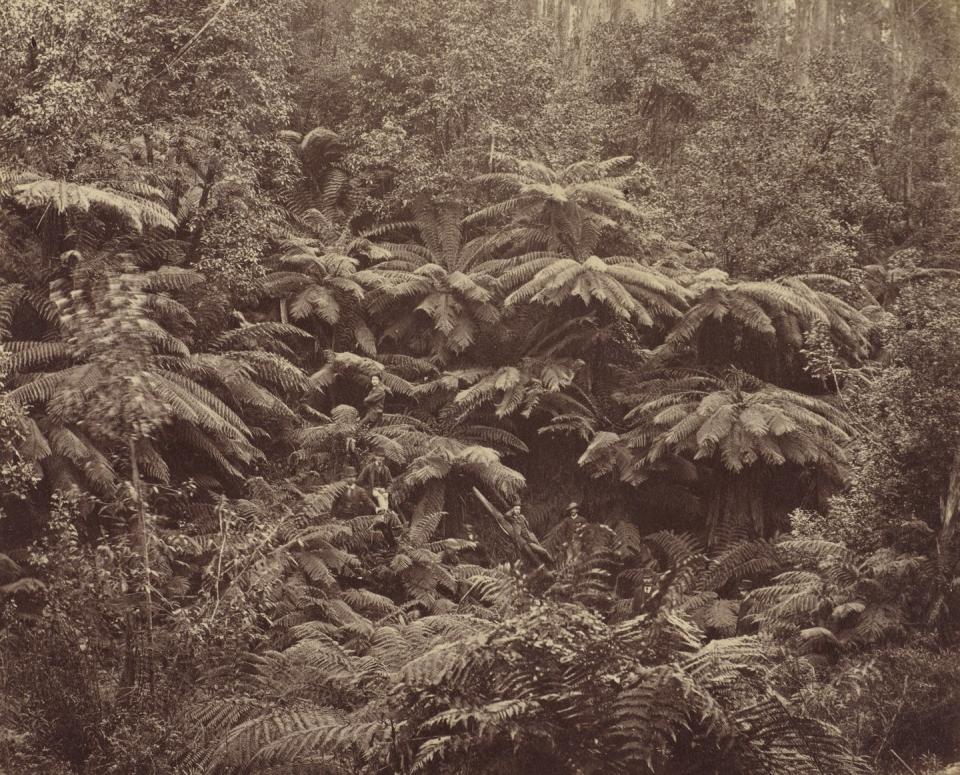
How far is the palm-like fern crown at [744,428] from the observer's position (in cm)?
962

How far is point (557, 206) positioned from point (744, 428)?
4.31m

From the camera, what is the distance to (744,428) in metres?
9.73

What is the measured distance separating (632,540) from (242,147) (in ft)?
22.1

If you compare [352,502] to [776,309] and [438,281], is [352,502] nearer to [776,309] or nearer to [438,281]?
[438,281]

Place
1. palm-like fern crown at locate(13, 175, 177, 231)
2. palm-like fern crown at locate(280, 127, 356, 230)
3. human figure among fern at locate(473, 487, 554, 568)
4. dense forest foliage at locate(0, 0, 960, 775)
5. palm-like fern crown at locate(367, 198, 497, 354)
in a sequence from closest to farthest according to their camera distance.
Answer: dense forest foliage at locate(0, 0, 960, 775)
palm-like fern crown at locate(13, 175, 177, 231)
human figure among fern at locate(473, 487, 554, 568)
palm-like fern crown at locate(367, 198, 497, 354)
palm-like fern crown at locate(280, 127, 356, 230)

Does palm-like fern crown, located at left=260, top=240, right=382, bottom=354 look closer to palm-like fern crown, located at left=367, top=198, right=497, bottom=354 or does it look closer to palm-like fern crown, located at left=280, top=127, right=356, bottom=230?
palm-like fern crown, located at left=367, top=198, right=497, bottom=354

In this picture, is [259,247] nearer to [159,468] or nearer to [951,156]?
[159,468]

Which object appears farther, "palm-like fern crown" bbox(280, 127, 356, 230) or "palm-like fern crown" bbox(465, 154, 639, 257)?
"palm-like fern crown" bbox(280, 127, 356, 230)

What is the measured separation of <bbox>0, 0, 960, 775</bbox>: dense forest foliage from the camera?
4109mm

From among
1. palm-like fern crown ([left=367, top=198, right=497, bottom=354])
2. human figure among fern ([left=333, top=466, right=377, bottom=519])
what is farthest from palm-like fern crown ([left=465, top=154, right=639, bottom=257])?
human figure among fern ([left=333, top=466, right=377, bottom=519])

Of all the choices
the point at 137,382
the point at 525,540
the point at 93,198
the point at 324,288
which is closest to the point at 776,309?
the point at 525,540

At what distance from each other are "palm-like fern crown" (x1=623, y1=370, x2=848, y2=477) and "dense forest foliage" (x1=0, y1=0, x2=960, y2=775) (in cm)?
6

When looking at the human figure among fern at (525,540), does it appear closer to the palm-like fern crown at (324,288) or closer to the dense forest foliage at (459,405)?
the dense forest foliage at (459,405)

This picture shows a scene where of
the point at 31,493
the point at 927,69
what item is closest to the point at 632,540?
the point at 31,493
